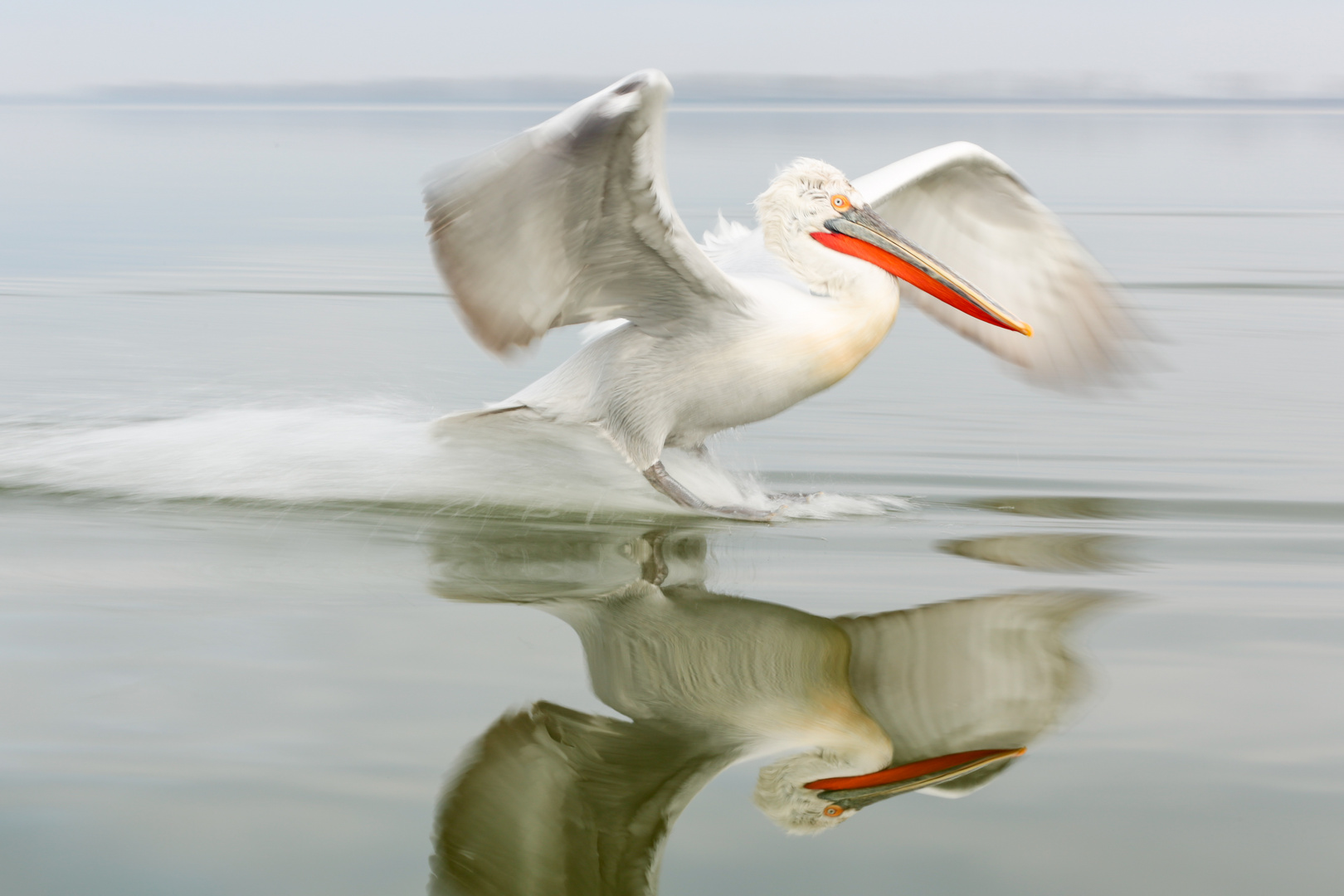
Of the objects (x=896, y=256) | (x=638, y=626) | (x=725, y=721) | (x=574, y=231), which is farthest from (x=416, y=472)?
(x=725, y=721)

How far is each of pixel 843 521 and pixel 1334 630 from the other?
54.1 inches

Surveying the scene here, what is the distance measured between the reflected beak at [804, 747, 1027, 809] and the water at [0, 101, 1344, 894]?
0.04 metres

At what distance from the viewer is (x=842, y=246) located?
4.44 metres

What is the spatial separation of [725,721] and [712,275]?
157 cm

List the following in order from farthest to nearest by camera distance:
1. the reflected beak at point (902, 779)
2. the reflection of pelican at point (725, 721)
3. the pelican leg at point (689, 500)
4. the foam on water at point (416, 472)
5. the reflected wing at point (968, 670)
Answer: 1. the foam on water at point (416, 472)
2. the pelican leg at point (689, 500)
3. the reflected wing at point (968, 670)
4. the reflected beak at point (902, 779)
5. the reflection of pelican at point (725, 721)

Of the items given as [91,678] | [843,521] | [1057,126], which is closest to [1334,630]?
[843,521]

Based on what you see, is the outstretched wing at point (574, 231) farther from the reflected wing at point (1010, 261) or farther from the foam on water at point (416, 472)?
Answer: the reflected wing at point (1010, 261)

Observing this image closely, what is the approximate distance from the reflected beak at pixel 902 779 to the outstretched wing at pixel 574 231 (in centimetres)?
158

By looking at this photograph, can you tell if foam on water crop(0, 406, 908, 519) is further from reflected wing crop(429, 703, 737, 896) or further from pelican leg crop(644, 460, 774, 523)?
reflected wing crop(429, 703, 737, 896)

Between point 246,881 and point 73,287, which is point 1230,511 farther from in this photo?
point 73,287

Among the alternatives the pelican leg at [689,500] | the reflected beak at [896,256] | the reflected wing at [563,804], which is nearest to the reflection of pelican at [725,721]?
the reflected wing at [563,804]

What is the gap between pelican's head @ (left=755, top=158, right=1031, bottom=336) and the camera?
441 cm

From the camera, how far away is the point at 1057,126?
3206cm

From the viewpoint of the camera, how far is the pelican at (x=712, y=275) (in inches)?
140
